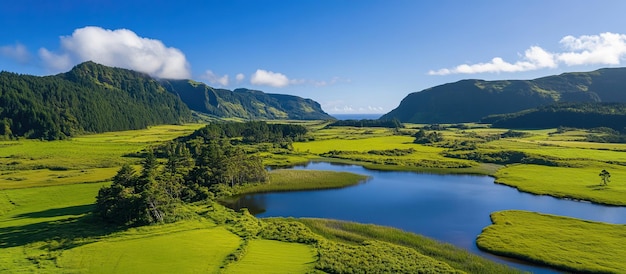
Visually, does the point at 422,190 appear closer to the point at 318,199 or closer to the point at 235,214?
the point at 318,199

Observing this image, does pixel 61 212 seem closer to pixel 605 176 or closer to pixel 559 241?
pixel 559 241

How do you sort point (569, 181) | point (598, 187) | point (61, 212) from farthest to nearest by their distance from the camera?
point (569, 181) → point (598, 187) → point (61, 212)

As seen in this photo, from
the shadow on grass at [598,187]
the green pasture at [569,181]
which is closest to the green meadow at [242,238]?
the green pasture at [569,181]

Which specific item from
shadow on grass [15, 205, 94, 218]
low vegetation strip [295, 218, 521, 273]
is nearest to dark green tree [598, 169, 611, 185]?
low vegetation strip [295, 218, 521, 273]

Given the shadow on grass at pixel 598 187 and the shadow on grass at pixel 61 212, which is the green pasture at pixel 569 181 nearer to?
the shadow on grass at pixel 598 187

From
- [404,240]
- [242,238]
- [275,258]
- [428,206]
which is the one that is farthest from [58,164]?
[404,240]

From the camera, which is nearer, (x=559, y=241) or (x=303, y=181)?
(x=559, y=241)

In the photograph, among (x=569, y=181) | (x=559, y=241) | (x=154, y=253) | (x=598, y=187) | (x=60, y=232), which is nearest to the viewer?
(x=154, y=253)

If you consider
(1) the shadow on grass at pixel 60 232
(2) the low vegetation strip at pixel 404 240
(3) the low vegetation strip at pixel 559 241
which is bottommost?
(3) the low vegetation strip at pixel 559 241

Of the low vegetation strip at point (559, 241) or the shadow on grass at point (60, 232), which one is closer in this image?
the low vegetation strip at point (559, 241)
